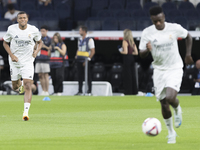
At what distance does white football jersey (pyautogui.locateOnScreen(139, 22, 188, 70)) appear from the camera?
679cm

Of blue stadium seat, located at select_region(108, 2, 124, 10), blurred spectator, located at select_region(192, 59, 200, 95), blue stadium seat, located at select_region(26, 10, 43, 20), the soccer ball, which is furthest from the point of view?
blue stadium seat, located at select_region(108, 2, 124, 10)

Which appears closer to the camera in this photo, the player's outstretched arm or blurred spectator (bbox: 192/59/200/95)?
the player's outstretched arm

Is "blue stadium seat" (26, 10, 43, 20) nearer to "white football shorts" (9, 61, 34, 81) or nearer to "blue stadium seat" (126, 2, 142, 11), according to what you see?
"blue stadium seat" (126, 2, 142, 11)

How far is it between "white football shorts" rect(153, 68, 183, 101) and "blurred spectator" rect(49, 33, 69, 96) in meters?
11.1

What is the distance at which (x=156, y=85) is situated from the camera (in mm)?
6836

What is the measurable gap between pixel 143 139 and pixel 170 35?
1.54 m

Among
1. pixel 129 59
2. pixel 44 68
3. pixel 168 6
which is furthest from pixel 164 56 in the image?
pixel 168 6

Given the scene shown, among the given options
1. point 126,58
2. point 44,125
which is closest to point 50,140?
point 44,125

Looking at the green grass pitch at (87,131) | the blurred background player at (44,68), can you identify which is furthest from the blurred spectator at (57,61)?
the green grass pitch at (87,131)

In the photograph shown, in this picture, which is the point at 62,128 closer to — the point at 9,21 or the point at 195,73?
the point at 195,73

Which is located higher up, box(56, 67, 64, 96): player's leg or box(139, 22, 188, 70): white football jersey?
box(139, 22, 188, 70): white football jersey

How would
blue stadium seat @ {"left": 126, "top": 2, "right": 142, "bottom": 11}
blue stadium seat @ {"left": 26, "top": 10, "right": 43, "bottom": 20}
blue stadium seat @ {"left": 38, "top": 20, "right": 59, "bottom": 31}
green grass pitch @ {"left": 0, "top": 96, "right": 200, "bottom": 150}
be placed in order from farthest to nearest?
1. blue stadium seat @ {"left": 126, "top": 2, "right": 142, "bottom": 11}
2. blue stadium seat @ {"left": 26, "top": 10, "right": 43, "bottom": 20}
3. blue stadium seat @ {"left": 38, "top": 20, "right": 59, "bottom": 31}
4. green grass pitch @ {"left": 0, "top": 96, "right": 200, "bottom": 150}

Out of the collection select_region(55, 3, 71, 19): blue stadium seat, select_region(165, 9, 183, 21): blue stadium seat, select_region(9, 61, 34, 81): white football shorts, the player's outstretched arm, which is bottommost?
select_region(9, 61, 34, 81): white football shorts

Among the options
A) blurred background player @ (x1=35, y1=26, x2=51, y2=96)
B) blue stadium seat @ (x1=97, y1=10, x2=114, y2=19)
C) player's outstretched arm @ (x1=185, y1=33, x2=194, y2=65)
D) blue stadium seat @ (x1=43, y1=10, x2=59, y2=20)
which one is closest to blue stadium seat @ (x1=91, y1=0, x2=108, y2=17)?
blue stadium seat @ (x1=97, y1=10, x2=114, y2=19)
